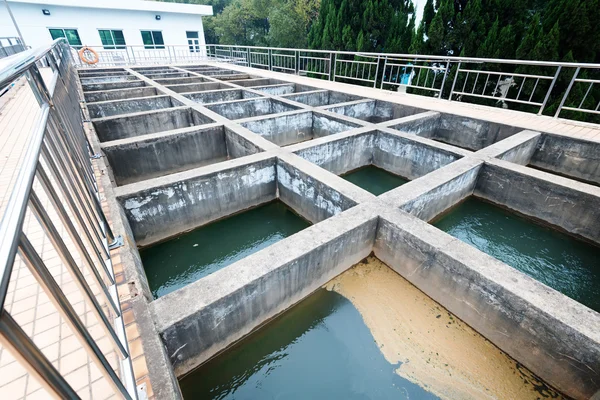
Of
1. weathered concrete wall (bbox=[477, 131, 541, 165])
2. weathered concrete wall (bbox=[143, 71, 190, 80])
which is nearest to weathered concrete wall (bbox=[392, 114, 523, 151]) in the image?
weathered concrete wall (bbox=[477, 131, 541, 165])

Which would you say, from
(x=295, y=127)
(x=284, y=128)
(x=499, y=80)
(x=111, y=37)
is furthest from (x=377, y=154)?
(x=111, y=37)

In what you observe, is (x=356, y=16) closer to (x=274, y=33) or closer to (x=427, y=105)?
(x=427, y=105)

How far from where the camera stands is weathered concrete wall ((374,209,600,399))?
2373 mm

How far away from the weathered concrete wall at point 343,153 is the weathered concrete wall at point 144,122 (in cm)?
283

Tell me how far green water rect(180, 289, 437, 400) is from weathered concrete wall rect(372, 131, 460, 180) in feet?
12.1

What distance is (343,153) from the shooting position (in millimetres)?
6238

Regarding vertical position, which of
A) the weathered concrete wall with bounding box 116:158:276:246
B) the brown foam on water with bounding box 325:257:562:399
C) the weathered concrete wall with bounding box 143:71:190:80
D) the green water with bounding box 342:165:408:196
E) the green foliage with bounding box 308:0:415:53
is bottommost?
the green water with bounding box 342:165:408:196

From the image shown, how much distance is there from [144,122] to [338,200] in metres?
5.42

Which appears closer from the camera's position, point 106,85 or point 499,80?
point 499,80

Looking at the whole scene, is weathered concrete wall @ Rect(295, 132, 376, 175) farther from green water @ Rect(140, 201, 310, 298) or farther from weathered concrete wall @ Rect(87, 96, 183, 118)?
weathered concrete wall @ Rect(87, 96, 183, 118)

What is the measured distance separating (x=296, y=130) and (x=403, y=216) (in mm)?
4840

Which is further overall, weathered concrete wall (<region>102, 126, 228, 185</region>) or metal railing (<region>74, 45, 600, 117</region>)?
metal railing (<region>74, 45, 600, 117</region>)

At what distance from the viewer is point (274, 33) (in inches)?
957

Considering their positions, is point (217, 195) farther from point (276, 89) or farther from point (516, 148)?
point (276, 89)
